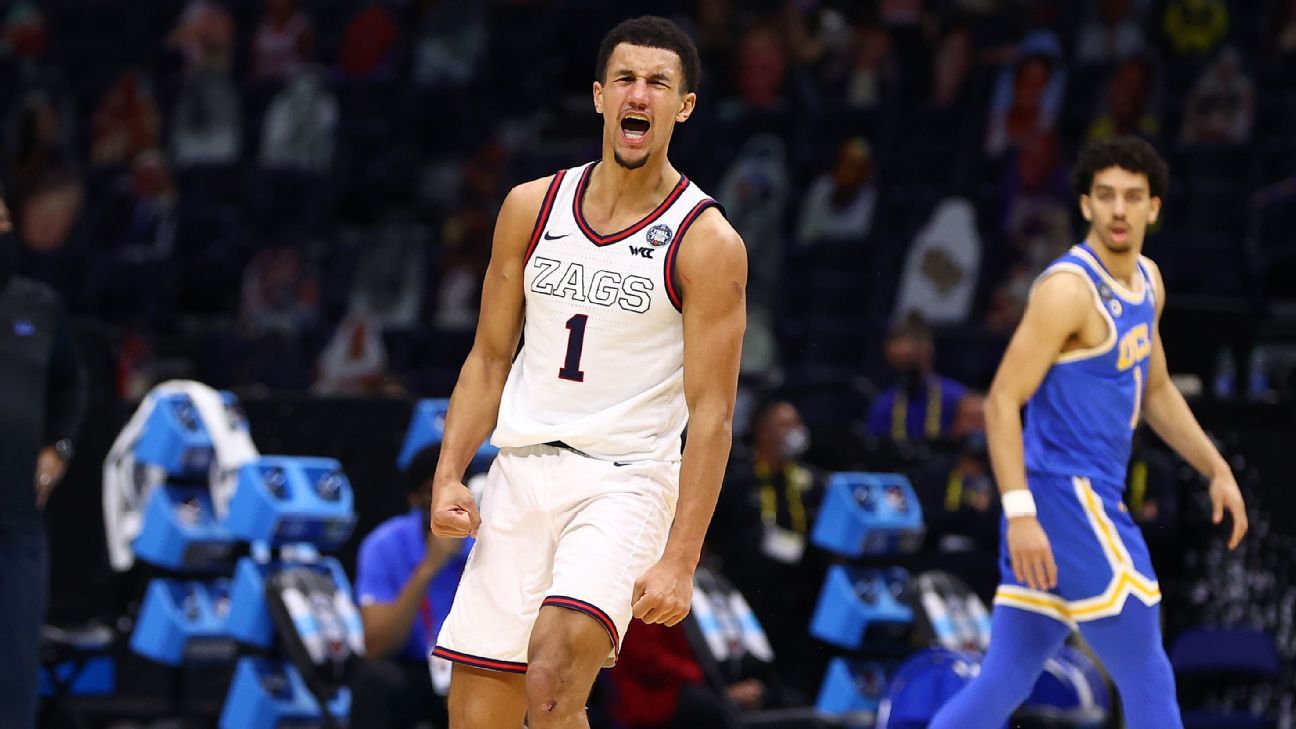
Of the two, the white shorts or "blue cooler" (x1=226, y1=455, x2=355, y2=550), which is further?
"blue cooler" (x1=226, y1=455, x2=355, y2=550)

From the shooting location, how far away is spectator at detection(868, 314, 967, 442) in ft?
34.1

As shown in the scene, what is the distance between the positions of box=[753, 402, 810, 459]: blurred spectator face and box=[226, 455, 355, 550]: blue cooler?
9.30 ft

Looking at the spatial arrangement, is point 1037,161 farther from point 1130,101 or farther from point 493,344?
point 493,344

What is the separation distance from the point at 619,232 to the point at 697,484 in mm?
617

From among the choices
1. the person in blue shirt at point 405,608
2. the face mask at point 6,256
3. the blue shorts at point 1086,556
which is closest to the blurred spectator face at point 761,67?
the person in blue shirt at point 405,608

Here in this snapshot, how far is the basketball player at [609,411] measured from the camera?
427 centimetres

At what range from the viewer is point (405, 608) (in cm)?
652

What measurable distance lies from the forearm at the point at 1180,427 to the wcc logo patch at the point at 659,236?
6.95ft

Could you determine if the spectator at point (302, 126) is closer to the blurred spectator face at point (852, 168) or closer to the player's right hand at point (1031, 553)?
the blurred spectator face at point (852, 168)

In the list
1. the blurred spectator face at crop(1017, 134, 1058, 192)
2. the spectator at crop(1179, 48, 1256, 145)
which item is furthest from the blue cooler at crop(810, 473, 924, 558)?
the spectator at crop(1179, 48, 1256, 145)

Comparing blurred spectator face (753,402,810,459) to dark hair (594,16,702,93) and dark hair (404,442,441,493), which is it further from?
dark hair (594,16,702,93)

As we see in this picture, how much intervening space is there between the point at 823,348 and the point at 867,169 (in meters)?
1.21

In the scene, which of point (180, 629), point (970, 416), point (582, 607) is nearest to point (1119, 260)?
point (582, 607)

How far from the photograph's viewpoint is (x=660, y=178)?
448cm
